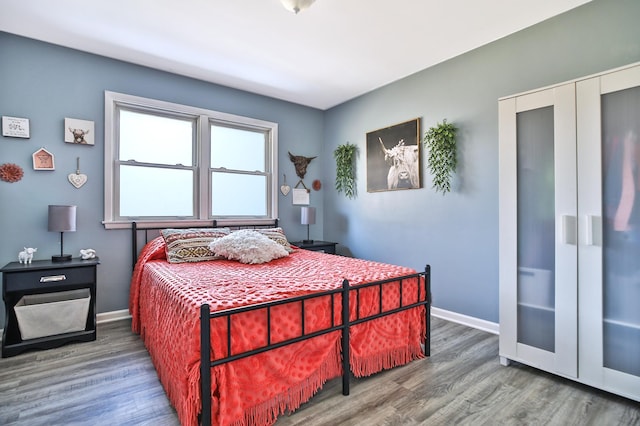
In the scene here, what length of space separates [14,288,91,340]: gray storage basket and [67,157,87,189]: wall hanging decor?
101cm

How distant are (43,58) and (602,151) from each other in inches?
177

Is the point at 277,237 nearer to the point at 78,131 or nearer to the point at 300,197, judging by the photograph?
the point at 300,197

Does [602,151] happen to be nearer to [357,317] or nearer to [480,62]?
[480,62]

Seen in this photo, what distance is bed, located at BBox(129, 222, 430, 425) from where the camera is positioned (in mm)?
1471

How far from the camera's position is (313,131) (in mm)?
4793

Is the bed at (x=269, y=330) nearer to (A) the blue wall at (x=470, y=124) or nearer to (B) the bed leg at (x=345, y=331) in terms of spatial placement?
(B) the bed leg at (x=345, y=331)

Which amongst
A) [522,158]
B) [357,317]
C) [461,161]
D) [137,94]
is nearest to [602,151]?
[522,158]

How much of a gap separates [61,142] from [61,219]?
0.79m

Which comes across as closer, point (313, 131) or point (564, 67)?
point (564, 67)

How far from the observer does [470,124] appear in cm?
309

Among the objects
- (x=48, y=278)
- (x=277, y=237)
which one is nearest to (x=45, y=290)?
(x=48, y=278)

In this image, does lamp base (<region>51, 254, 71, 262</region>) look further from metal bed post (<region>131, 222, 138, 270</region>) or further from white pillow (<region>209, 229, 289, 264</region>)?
white pillow (<region>209, 229, 289, 264</region>)

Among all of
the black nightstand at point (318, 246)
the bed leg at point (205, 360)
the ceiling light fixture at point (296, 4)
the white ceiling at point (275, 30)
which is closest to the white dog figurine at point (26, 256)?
the white ceiling at point (275, 30)

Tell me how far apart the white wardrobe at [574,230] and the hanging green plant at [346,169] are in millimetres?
2245
